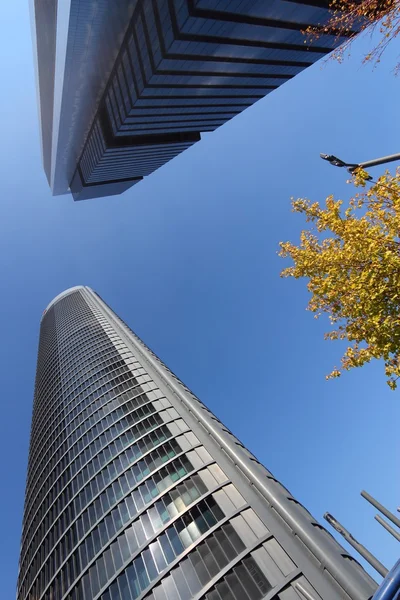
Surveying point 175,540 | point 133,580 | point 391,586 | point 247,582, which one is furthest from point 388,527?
point 133,580

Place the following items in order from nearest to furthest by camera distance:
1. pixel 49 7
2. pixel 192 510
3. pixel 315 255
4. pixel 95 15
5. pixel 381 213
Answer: pixel 381 213
pixel 315 255
pixel 192 510
pixel 95 15
pixel 49 7

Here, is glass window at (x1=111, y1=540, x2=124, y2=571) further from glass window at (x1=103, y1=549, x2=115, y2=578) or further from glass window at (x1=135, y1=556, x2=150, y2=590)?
glass window at (x1=135, y1=556, x2=150, y2=590)

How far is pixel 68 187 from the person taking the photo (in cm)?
11262

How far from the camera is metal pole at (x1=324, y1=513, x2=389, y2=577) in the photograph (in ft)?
36.8

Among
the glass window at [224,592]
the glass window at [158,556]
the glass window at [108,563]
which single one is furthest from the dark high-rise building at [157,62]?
the glass window at [108,563]

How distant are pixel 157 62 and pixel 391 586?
48.2 meters

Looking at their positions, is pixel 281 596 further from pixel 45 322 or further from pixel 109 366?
pixel 45 322

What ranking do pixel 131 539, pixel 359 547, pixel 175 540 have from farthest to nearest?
pixel 131 539, pixel 175 540, pixel 359 547

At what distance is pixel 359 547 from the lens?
1200 cm

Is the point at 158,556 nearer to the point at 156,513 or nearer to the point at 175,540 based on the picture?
the point at 175,540

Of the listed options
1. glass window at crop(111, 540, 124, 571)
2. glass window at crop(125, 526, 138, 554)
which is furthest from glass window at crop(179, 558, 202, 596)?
glass window at crop(111, 540, 124, 571)

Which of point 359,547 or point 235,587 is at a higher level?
point 235,587

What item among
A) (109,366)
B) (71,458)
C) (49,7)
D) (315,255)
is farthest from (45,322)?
(315,255)

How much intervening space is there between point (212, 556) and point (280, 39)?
59098 millimetres
